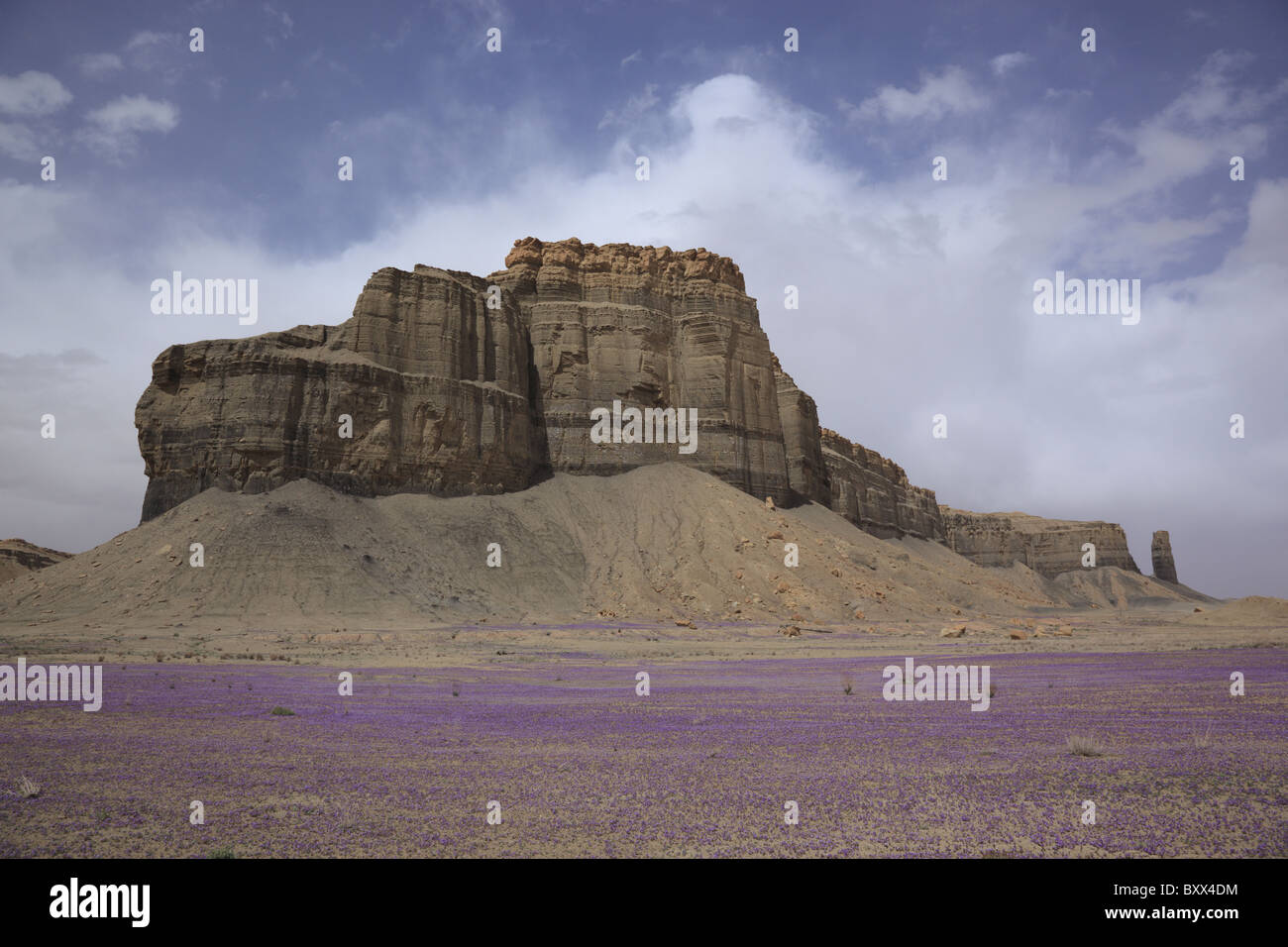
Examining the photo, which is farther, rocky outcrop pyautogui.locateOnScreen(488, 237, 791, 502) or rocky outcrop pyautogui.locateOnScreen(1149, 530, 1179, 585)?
rocky outcrop pyautogui.locateOnScreen(1149, 530, 1179, 585)

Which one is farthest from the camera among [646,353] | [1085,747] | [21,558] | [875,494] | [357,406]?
[875,494]

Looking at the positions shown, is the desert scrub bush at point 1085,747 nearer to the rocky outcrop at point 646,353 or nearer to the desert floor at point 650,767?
the desert floor at point 650,767

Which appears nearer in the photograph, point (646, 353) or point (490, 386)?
point (490, 386)

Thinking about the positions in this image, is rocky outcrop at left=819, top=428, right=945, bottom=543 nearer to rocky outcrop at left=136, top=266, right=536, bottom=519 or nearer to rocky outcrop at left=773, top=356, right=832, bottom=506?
rocky outcrop at left=773, top=356, right=832, bottom=506

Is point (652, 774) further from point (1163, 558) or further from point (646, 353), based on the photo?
point (1163, 558)

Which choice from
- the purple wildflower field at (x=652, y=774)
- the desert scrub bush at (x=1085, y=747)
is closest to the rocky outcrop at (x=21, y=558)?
the purple wildflower field at (x=652, y=774)

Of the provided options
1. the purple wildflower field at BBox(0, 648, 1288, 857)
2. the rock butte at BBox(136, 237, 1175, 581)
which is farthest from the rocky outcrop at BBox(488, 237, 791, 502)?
the purple wildflower field at BBox(0, 648, 1288, 857)

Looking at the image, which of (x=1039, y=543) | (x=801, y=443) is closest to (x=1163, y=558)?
(x=1039, y=543)
